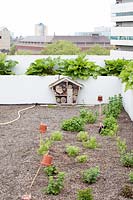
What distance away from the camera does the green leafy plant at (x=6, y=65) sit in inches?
540

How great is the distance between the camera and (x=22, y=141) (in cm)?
796

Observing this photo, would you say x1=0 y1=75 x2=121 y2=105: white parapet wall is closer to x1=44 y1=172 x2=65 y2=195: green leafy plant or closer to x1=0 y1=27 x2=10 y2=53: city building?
x1=44 y1=172 x2=65 y2=195: green leafy plant

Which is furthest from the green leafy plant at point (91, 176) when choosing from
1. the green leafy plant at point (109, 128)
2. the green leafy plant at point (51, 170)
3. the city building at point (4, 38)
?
the city building at point (4, 38)

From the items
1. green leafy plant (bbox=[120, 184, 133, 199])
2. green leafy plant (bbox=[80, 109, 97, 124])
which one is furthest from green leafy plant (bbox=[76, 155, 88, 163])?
green leafy plant (bbox=[80, 109, 97, 124])

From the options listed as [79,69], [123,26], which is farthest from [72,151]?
[123,26]

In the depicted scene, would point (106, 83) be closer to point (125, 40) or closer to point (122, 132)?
point (122, 132)

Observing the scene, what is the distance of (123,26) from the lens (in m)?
55.0

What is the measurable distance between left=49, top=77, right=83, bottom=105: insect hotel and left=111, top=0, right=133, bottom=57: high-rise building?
37083mm

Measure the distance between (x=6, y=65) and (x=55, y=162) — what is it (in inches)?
315

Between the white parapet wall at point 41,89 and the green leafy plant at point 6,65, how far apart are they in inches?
48.7

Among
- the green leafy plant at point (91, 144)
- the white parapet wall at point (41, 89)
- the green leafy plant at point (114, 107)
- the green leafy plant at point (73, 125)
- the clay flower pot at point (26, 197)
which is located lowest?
the clay flower pot at point (26, 197)

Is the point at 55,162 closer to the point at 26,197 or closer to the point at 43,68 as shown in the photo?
the point at 26,197

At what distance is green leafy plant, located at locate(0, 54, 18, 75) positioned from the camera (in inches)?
540

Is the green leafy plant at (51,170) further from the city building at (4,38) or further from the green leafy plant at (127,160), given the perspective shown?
the city building at (4,38)
